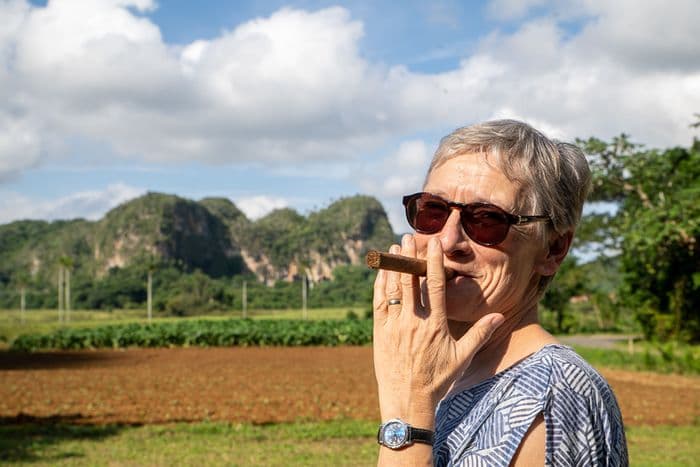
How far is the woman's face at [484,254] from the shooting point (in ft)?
5.13

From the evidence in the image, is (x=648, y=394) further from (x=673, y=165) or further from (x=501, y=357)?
(x=501, y=357)

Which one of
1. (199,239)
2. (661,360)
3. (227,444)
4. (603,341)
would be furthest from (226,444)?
(199,239)

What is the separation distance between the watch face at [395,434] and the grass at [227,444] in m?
7.39

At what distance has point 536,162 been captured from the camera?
159cm

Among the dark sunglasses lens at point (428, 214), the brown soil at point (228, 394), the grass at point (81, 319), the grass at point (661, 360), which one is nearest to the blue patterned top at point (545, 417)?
the dark sunglasses lens at point (428, 214)

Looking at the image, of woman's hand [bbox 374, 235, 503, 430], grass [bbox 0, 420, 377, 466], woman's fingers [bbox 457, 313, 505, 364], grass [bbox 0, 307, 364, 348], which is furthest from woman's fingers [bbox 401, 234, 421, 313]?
grass [bbox 0, 307, 364, 348]

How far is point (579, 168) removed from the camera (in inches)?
65.6

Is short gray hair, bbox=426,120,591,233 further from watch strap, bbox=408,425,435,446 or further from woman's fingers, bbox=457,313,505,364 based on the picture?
watch strap, bbox=408,425,435,446

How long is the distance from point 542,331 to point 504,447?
14.3 inches

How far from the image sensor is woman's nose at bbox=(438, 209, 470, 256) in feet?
5.18

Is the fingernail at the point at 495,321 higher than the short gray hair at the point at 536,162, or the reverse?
the short gray hair at the point at 536,162

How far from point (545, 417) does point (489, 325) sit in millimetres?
196

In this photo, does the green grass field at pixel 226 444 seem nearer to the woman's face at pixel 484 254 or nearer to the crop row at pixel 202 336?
the woman's face at pixel 484 254

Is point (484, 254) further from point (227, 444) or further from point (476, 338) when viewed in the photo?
point (227, 444)
